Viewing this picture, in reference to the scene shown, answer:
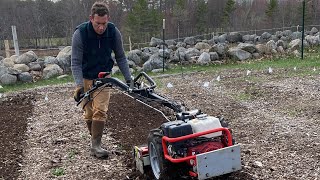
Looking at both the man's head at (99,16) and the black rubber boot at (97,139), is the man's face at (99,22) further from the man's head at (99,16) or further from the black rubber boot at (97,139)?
the black rubber boot at (97,139)

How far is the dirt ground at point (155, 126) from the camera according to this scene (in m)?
4.57

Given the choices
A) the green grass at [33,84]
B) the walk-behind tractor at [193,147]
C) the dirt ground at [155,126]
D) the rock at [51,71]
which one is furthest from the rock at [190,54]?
the walk-behind tractor at [193,147]

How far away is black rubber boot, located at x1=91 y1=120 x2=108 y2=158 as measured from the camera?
491 centimetres

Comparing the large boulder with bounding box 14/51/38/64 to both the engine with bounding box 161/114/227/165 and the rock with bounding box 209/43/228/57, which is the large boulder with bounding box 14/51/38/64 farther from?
the engine with bounding box 161/114/227/165

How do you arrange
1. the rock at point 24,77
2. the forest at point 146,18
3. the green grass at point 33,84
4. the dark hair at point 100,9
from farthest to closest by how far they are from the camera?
1. the forest at point 146,18
2. the rock at point 24,77
3. the green grass at point 33,84
4. the dark hair at point 100,9

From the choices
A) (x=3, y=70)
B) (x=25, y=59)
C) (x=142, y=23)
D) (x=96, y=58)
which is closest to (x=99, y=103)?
(x=96, y=58)

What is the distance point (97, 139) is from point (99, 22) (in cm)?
138

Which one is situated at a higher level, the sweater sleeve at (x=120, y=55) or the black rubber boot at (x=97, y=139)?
the sweater sleeve at (x=120, y=55)

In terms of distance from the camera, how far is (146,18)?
27.2 meters

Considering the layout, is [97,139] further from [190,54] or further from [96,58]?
[190,54]

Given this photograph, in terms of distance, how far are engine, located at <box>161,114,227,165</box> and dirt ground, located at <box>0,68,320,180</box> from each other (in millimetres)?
651

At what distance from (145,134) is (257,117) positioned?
186 centimetres

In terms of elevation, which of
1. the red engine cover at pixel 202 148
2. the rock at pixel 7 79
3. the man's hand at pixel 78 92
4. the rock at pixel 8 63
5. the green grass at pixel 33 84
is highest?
the man's hand at pixel 78 92

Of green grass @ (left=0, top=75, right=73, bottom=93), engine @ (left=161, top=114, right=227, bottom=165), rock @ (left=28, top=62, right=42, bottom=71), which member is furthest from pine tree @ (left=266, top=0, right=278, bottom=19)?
engine @ (left=161, top=114, right=227, bottom=165)
